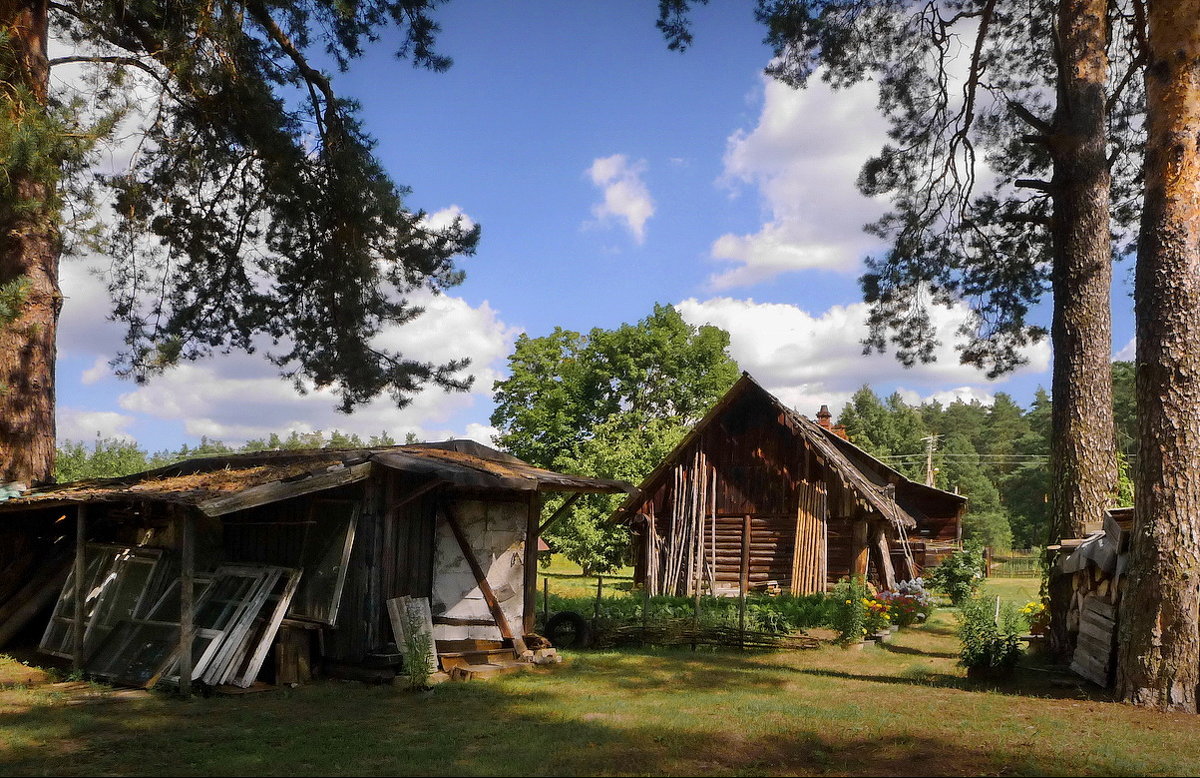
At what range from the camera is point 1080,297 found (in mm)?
13828

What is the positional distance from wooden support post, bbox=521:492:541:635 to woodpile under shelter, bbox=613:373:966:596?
8.66m

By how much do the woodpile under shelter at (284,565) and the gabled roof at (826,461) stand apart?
6391mm

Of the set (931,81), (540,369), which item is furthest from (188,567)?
(540,369)

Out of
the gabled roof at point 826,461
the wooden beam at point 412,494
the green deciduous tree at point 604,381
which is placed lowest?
the wooden beam at point 412,494

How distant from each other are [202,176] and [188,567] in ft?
27.2

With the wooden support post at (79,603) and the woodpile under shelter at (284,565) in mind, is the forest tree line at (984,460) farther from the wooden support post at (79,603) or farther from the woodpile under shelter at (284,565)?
the wooden support post at (79,603)

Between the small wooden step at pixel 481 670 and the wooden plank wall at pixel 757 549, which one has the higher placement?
the wooden plank wall at pixel 757 549

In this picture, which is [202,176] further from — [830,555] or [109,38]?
[830,555]

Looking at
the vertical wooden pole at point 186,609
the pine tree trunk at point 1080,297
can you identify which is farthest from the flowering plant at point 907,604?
the vertical wooden pole at point 186,609

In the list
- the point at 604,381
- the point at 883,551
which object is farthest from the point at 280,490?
the point at 604,381

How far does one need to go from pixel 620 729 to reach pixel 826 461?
1339 cm

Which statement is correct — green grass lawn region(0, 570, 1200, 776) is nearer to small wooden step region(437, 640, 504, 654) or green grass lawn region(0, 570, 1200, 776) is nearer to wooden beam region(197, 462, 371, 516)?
small wooden step region(437, 640, 504, 654)

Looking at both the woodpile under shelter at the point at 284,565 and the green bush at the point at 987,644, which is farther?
the green bush at the point at 987,644

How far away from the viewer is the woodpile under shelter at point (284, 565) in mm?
Result: 10977
